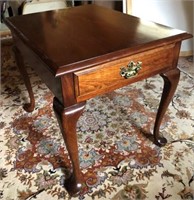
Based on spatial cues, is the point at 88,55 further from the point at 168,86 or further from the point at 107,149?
the point at 107,149

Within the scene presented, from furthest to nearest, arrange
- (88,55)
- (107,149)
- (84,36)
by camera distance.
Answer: (107,149) < (84,36) < (88,55)

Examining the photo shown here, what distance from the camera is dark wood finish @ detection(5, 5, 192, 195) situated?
0.72m

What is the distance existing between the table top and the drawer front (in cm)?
3

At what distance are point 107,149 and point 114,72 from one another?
534mm

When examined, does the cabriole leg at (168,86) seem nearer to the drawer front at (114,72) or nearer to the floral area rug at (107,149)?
the drawer front at (114,72)

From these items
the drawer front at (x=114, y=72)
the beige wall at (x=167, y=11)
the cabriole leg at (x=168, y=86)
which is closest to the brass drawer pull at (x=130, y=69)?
the drawer front at (x=114, y=72)

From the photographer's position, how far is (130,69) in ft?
2.66

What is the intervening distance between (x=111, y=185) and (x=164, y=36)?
656mm

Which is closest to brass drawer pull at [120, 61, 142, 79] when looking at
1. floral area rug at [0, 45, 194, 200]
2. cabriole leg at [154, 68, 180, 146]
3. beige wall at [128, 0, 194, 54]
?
cabriole leg at [154, 68, 180, 146]

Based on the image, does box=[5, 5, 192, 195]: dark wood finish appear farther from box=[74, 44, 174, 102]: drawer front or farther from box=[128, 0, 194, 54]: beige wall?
box=[128, 0, 194, 54]: beige wall

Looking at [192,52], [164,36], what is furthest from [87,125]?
[192,52]

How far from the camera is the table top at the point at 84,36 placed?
2.36 ft

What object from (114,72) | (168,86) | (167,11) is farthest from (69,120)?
(167,11)

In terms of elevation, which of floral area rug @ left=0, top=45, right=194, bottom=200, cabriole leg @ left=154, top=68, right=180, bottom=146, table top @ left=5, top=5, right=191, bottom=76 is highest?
table top @ left=5, top=5, right=191, bottom=76
